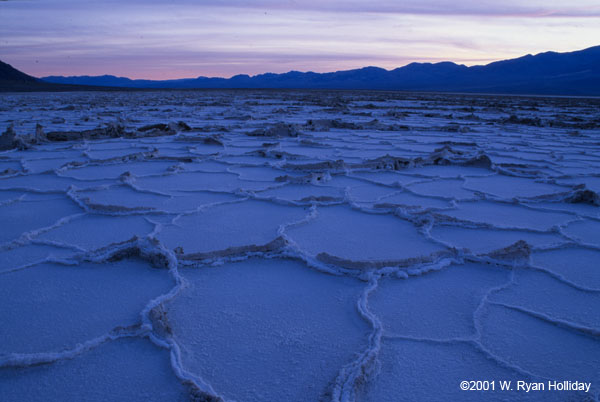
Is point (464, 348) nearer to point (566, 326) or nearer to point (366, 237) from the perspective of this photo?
point (566, 326)

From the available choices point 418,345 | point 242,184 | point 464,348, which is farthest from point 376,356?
point 242,184

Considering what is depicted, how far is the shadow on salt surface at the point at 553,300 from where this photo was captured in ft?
4.04

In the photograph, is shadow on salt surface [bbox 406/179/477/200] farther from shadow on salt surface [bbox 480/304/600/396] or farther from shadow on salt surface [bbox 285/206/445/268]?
shadow on salt surface [bbox 480/304/600/396]

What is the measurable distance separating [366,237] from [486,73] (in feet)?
335

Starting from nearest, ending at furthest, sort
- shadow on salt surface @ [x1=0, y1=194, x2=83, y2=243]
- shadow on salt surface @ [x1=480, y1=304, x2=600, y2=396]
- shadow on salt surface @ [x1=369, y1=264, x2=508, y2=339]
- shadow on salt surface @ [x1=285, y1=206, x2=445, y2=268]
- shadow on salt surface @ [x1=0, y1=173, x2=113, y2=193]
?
shadow on salt surface @ [x1=480, y1=304, x2=600, y2=396]
shadow on salt surface @ [x1=369, y1=264, x2=508, y2=339]
shadow on salt surface @ [x1=285, y1=206, x2=445, y2=268]
shadow on salt surface @ [x1=0, y1=194, x2=83, y2=243]
shadow on salt surface @ [x1=0, y1=173, x2=113, y2=193]

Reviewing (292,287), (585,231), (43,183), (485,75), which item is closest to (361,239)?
(292,287)

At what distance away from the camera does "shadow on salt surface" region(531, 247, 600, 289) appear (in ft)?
4.86

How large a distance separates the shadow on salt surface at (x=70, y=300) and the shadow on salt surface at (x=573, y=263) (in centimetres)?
136

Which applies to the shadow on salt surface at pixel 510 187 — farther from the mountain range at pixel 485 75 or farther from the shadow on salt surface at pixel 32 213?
the mountain range at pixel 485 75

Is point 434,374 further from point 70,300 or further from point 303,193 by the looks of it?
point 303,193

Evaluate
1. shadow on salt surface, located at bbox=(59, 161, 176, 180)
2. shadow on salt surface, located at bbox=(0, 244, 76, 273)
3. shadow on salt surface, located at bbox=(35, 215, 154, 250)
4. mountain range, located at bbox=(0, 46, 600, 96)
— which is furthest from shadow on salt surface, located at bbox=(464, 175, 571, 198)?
mountain range, located at bbox=(0, 46, 600, 96)

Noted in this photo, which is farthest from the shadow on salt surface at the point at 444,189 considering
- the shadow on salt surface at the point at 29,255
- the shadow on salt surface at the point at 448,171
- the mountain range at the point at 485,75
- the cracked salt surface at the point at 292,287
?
the mountain range at the point at 485,75

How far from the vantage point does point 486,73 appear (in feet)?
301

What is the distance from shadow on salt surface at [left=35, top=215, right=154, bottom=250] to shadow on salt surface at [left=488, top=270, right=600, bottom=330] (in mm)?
1446
